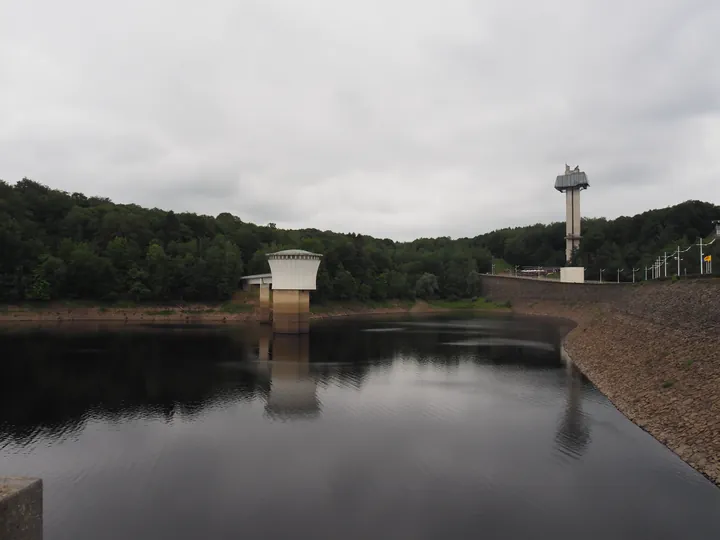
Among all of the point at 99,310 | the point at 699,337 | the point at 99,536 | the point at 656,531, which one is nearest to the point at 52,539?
the point at 99,536

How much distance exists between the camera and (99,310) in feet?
193

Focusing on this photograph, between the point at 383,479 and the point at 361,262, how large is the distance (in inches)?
2686

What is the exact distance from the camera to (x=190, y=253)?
6881cm

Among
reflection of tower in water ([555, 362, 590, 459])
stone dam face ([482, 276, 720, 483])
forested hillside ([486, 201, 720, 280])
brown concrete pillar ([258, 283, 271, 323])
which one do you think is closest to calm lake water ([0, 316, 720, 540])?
reflection of tower in water ([555, 362, 590, 459])

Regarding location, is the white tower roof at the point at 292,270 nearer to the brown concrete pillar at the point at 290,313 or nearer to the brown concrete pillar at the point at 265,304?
the brown concrete pillar at the point at 290,313

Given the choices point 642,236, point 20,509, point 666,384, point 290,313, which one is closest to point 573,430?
point 666,384

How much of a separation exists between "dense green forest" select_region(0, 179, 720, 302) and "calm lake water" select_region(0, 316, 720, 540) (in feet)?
108

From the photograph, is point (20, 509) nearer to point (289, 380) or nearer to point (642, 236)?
point (289, 380)

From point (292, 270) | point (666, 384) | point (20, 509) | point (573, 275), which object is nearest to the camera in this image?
point (20, 509)

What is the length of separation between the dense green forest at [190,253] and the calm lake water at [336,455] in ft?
108

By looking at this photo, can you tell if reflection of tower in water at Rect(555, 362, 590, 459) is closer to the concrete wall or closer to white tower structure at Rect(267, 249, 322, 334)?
white tower structure at Rect(267, 249, 322, 334)

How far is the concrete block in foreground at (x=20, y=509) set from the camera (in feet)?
21.3

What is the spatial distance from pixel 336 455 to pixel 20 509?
899cm

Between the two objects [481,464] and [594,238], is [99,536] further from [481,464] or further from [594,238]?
[594,238]
